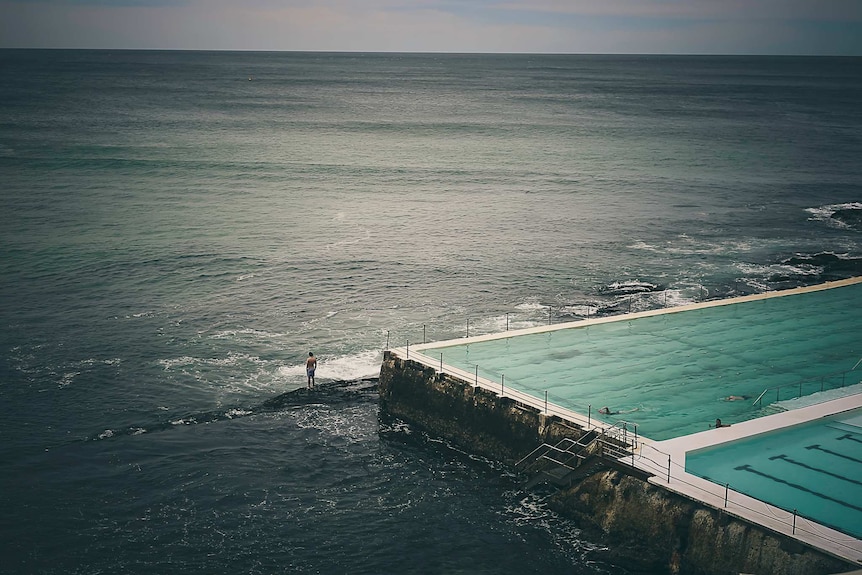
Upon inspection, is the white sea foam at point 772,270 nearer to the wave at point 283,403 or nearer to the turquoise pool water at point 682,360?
the turquoise pool water at point 682,360

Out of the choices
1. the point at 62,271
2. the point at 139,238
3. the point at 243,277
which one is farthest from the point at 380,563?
the point at 139,238

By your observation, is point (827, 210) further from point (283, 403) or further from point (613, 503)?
point (613, 503)

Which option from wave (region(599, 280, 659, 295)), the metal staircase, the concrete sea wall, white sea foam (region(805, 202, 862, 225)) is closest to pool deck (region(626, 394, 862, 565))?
the concrete sea wall

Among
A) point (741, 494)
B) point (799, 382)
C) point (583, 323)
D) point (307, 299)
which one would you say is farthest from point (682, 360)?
point (307, 299)

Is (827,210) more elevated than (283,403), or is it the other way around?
(827,210)

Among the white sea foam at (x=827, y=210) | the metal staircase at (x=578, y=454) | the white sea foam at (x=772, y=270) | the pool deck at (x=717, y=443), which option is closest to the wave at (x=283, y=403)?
the pool deck at (x=717, y=443)
